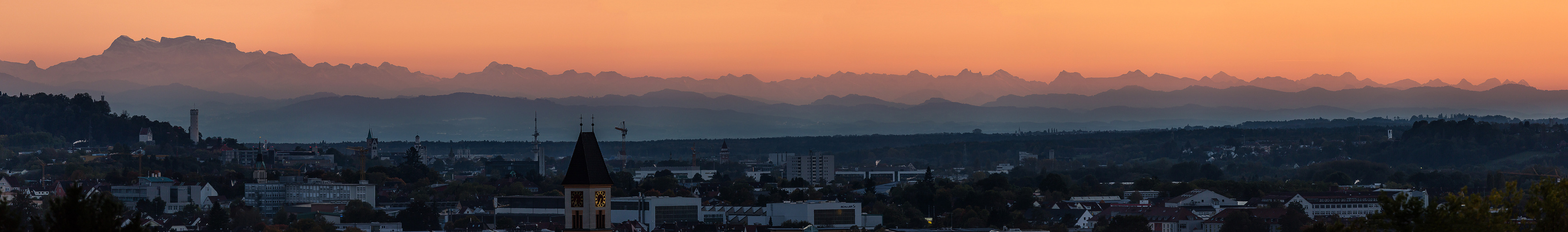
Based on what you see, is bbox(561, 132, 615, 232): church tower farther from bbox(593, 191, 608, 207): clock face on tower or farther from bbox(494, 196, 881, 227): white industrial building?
bbox(494, 196, 881, 227): white industrial building

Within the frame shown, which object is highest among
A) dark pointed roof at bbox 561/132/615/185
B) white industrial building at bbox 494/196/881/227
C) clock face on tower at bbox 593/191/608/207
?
dark pointed roof at bbox 561/132/615/185

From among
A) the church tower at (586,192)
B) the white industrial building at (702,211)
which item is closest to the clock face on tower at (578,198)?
the church tower at (586,192)

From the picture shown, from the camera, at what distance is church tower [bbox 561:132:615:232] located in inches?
2148

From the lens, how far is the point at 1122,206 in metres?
166

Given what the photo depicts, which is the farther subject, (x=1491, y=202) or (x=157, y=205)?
(x=157, y=205)

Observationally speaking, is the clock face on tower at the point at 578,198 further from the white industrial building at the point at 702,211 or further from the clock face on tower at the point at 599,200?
the white industrial building at the point at 702,211

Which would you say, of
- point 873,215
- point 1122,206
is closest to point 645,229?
point 873,215

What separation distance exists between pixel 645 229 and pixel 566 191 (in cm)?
8524

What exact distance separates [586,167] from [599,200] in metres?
0.96

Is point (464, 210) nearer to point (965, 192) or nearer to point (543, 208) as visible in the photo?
point (543, 208)

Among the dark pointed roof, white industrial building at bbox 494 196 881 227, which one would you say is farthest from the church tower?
white industrial building at bbox 494 196 881 227

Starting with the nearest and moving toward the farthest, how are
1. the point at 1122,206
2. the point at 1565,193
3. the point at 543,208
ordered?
1. the point at 1565,193
2. the point at 1122,206
3. the point at 543,208

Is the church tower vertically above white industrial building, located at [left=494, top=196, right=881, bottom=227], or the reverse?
the church tower

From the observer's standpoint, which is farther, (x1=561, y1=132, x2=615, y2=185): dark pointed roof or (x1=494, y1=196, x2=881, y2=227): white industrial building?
(x1=494, y1=196, x2=881, y2=227): white industrial building
